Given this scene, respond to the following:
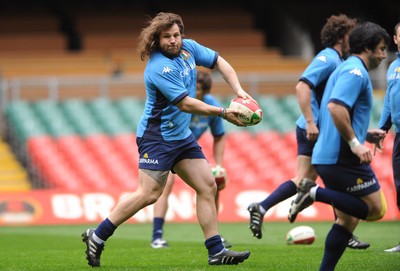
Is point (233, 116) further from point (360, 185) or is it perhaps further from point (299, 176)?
point (299, 176)

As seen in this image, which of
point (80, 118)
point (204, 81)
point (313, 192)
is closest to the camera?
point (313, 192)

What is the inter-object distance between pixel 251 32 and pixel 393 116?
61.6 ft

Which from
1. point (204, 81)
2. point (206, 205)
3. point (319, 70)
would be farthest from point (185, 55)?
point (204, 81)

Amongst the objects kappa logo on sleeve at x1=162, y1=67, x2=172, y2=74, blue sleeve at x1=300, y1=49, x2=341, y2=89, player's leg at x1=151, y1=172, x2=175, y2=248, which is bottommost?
player's leg at x1=151, y1=172, x2=175, y2=248

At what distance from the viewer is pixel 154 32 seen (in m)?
8.30

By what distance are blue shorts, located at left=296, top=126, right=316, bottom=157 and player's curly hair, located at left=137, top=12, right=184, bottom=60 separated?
220cm

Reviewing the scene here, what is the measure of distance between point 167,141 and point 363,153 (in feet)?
7.43

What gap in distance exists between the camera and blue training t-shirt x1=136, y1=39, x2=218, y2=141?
8.23 metres

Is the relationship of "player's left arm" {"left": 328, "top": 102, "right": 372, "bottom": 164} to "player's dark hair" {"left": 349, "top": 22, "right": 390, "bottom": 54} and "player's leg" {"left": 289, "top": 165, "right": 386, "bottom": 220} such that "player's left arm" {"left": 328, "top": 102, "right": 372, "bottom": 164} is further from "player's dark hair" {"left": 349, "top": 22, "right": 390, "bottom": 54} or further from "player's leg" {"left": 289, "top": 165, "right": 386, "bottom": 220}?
"player's dark hair" {"left": 349, "top": 22, "right": 390, "bottom": 54}

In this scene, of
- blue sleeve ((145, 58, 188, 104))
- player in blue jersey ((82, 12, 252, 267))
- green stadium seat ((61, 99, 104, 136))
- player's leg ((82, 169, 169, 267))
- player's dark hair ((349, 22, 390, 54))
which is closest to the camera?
player's dark hair ((349, 22, 390, 54))

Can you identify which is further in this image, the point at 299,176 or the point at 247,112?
the point at 299,176

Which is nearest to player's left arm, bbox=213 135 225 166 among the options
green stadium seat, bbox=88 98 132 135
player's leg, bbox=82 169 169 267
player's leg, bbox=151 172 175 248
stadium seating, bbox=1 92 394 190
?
player's leg, bbox=151 172 175 248

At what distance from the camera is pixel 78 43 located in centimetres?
2762

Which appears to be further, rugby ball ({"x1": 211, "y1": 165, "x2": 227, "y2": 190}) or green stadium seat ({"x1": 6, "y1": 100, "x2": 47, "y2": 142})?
green stadium seat ({"x1": 6, "y1": 100, "x2": 47, "y2": 142})
